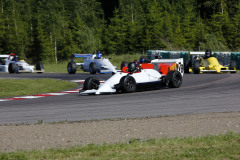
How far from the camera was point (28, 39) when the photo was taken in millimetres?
81000

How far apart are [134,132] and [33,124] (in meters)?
2.45

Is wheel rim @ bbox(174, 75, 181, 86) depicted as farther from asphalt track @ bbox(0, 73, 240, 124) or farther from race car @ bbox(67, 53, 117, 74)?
race car @ bbox(67, 53, 117, 74)

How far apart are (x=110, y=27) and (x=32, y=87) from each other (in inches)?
2183

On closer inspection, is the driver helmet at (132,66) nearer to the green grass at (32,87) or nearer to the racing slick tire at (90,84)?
the racing slick tire at (90,84)

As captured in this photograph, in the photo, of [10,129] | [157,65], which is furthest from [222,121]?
[157,65]

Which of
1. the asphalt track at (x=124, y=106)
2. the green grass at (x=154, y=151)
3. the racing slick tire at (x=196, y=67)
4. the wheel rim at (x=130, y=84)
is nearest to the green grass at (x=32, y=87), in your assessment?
the asphalt track at (x=124, y=106)

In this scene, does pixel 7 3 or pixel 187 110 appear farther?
pixel 7 3

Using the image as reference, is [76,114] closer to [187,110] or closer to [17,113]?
[17,113]

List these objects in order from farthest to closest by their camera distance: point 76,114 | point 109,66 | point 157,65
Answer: point 109,66 → point 157,65 → point 76,114

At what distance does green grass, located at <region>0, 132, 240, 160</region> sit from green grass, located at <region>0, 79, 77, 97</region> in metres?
11.3

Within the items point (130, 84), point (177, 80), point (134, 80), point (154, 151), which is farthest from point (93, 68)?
point (154, 151)

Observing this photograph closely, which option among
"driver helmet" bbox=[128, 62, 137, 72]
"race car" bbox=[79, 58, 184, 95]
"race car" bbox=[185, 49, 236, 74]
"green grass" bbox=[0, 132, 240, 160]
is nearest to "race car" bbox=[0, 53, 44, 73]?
"race car" bbox=[185, 49, 236, 74]

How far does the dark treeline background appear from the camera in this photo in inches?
2534

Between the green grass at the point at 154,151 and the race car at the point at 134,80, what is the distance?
8.44 m
